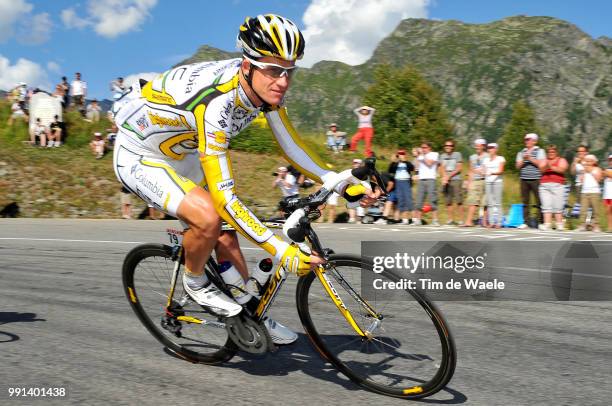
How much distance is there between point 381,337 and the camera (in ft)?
11.7

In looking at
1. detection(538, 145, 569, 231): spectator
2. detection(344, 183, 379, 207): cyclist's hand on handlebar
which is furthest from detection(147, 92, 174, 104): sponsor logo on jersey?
detection(538, 145, 569, 231): spectator

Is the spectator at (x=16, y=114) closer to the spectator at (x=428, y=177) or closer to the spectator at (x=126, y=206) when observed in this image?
the spectator at (x=126, y=206)

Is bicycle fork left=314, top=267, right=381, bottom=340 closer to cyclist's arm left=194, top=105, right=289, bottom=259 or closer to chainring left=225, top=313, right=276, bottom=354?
cyclist's arm left=194, top=105, right=289, bottom=259

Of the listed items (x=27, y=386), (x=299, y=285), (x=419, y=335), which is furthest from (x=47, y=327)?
(x=419, y=335)

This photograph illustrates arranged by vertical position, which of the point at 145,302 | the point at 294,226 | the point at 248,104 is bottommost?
the point at 145,302

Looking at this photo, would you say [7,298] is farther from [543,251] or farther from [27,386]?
[543,251]

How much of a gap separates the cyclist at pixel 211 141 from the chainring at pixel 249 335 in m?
0.08

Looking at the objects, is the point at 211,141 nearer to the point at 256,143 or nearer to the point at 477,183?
the point at 477,183

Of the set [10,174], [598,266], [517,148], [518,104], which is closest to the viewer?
[598,266]

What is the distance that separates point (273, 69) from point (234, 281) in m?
1.36

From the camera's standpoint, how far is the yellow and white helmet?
3.29 m

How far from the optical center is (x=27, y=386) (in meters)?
3.69

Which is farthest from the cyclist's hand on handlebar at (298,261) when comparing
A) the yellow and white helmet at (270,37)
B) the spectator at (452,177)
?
the spectator at (452,177)

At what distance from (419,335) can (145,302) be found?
2.14 meters
